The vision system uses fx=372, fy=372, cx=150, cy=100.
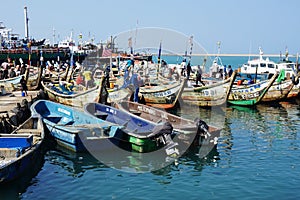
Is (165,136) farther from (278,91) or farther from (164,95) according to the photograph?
(278,91)

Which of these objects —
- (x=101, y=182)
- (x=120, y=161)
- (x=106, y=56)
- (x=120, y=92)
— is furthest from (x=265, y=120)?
(x=106, y=56)

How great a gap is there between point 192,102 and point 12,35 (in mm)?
51576

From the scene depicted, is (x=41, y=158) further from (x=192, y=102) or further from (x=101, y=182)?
(x=192, y=102)

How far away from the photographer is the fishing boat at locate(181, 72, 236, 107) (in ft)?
74.9

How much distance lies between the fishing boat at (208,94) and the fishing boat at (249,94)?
124 cm

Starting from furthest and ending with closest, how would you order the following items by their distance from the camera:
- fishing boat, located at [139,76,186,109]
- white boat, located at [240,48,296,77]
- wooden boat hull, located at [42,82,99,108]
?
white boat, located at [240,48,296,77], fishing boat, located at [139,76,186,109], wooden boat hull, located at [42,82,99,108]

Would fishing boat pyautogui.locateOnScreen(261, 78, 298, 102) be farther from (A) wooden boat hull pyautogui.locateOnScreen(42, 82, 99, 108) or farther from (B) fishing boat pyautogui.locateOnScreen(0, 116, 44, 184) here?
(B) fishing boat pyautogui.locateOnScreen(0, 116, 44, 184)

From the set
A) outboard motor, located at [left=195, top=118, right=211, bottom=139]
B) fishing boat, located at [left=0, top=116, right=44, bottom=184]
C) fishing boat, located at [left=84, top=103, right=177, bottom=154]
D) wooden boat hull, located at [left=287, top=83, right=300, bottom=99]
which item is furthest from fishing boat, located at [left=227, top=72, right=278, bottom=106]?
fishing boat, located at [left=0, top=116, right=44, bottom=184]

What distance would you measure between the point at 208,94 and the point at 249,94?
10.2 feet

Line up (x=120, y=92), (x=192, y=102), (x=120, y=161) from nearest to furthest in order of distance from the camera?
(x=120, y=161), (x=120, y=92), (x=192, y=102)

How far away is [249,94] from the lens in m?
24.5

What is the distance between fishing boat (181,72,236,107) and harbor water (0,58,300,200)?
724cm

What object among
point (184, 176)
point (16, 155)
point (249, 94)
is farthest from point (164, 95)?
point (16, 155)

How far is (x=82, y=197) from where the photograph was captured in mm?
9922
